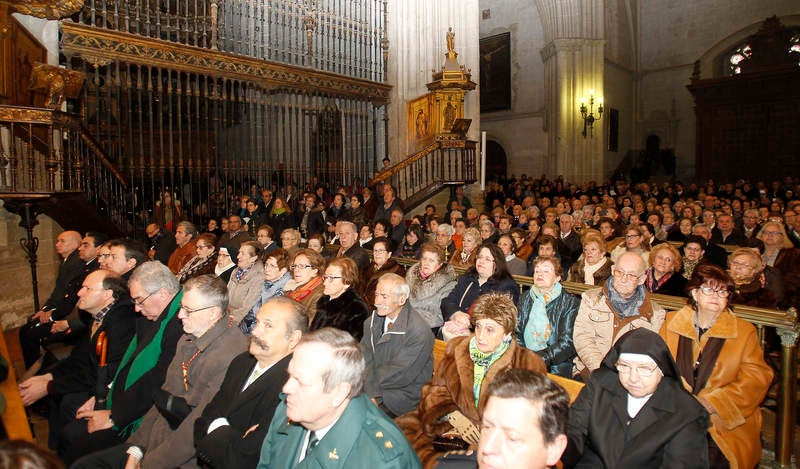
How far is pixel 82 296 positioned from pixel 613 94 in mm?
19598

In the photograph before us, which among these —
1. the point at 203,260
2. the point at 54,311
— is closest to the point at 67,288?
the point at 54,311

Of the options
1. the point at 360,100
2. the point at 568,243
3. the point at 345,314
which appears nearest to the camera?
the point at 345,314

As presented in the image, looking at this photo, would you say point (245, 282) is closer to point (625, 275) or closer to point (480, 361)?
point (480, 361)

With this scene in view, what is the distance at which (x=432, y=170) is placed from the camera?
37.4ft

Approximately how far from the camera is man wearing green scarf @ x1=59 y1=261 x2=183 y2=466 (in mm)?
2957

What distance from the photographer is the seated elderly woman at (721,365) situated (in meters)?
2.62

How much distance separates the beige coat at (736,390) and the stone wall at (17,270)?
22.9 feet

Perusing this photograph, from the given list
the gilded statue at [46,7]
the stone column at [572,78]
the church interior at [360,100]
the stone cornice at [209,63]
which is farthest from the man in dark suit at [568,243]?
the stone column at [572,78]

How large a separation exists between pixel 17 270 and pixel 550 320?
6215 mm

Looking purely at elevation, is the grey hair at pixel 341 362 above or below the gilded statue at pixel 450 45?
below

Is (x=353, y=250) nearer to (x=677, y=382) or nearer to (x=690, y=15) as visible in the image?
(x=677, y=382)

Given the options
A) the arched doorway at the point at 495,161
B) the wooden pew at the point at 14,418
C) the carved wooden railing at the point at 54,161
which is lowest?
the wooden pew at the point at 14,418

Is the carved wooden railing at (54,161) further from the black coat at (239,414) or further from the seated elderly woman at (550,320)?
the seated elderly woman at (550,320)

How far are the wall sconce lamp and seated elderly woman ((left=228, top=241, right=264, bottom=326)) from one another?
15.4 metres
